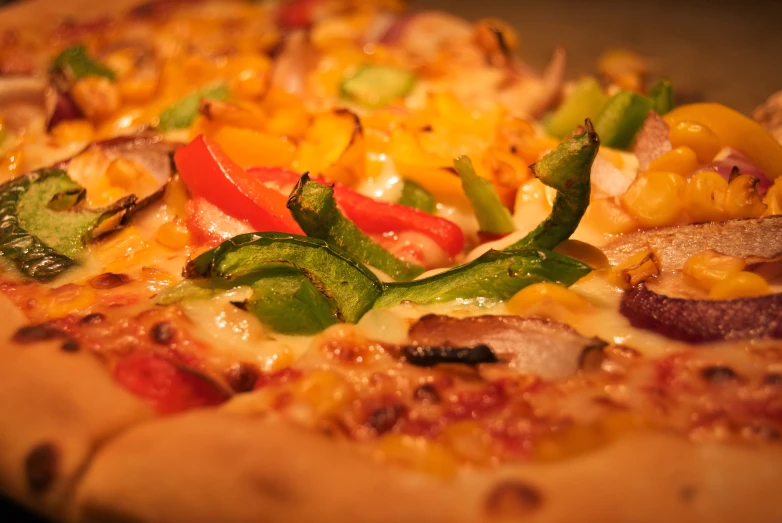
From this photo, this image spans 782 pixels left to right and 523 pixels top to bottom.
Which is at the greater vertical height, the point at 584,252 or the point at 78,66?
the point at 78,66

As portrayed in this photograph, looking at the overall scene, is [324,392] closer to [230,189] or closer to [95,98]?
[230,189]

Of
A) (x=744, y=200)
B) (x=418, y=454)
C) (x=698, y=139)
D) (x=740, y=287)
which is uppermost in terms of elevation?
(x=698, y=139)

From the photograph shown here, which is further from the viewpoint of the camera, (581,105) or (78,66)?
(78,66)

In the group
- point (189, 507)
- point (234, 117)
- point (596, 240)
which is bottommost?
point (189, 507)

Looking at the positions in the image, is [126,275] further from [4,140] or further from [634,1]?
[634,1]

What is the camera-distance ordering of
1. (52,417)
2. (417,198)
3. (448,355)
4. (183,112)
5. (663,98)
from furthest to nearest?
(183,112)
(663,98)
(417,198)
(448,355)
(52,417)

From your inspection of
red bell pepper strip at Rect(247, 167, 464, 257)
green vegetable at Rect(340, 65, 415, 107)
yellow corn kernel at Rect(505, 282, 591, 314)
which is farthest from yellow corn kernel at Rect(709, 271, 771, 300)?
green vegetable at Rect(340, 65, 415, 107)

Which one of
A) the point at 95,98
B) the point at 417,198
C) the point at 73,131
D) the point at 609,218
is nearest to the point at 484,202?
the point at 417,198

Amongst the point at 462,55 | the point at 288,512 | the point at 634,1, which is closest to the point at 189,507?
the point at 288,512

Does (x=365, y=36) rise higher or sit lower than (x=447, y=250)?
higher
